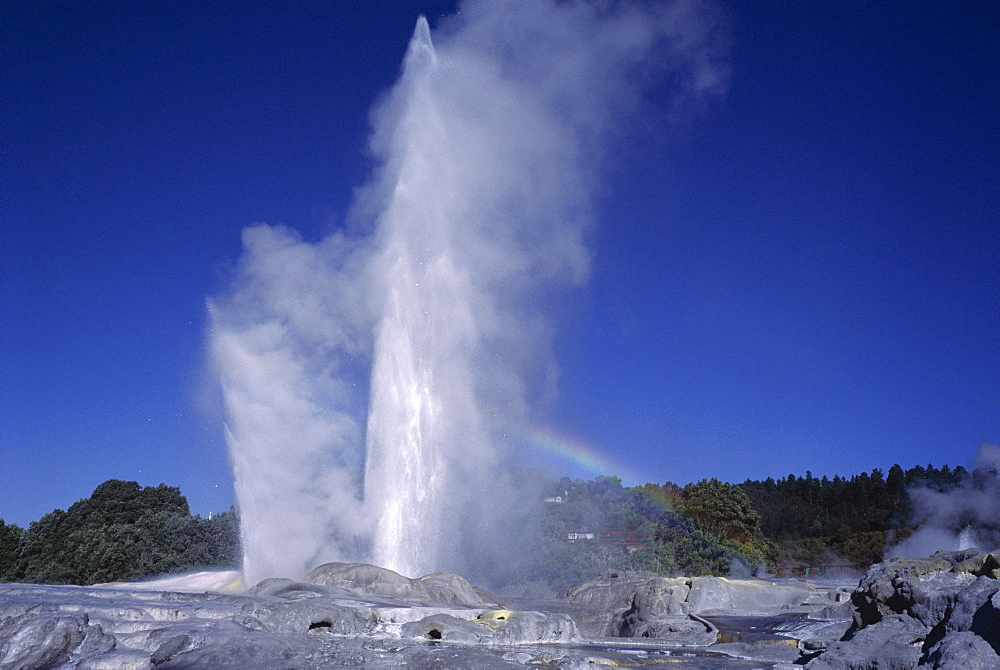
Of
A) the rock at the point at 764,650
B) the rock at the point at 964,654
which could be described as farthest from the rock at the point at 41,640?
the rock at the point at 964,654

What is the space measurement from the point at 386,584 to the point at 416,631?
4.69 meters

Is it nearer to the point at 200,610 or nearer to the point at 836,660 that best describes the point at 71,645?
the point at 200,610

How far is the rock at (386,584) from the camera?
16406 mm

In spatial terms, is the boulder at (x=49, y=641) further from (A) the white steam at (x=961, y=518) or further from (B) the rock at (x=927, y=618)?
(A) the white steam at (x=961, y=518)

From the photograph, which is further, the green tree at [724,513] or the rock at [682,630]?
the green tree at [724,513]

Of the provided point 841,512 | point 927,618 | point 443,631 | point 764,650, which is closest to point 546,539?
point 764,650

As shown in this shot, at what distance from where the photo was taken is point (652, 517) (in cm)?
4625

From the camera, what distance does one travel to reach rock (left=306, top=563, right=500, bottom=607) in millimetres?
16406

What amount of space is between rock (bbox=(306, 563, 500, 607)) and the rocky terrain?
0.15 feet

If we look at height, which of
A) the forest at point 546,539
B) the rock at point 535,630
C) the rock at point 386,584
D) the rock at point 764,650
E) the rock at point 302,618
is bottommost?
the rock at point 764,650

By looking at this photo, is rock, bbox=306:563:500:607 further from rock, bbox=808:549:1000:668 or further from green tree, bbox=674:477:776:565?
green tree, bbox=674:477:776:565

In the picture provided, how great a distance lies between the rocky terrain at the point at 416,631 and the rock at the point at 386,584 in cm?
5

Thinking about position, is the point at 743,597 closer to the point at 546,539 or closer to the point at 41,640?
the point at 546,539

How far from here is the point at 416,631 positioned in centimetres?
1221
